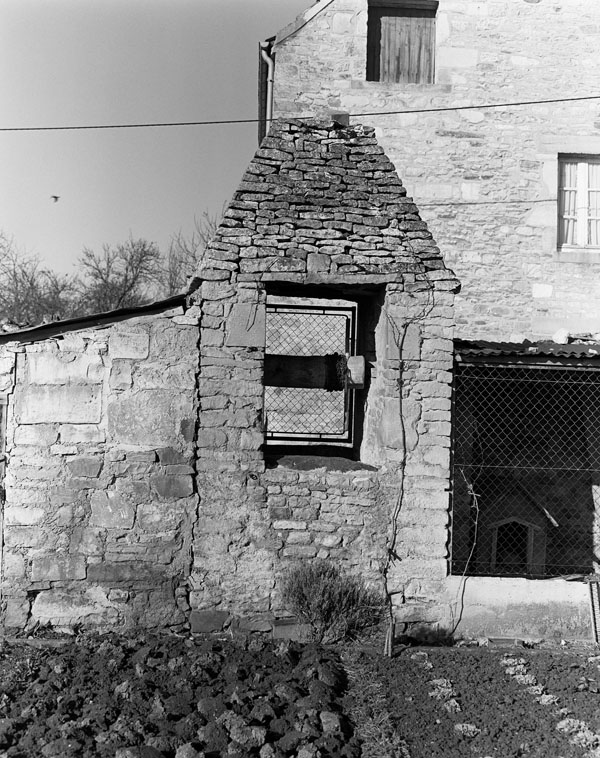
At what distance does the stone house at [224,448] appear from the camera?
6000 millimetres

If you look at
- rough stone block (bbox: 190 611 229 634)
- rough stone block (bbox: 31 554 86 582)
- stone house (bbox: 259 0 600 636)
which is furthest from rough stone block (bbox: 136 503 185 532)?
stone house (bbox: 259 0 600 636)

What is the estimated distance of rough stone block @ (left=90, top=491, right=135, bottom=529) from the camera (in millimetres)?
6008

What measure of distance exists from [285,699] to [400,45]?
930 cm

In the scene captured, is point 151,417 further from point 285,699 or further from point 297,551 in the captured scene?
point 285,699

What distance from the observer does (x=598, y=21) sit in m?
10.9

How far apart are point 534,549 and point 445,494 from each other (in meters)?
3.36

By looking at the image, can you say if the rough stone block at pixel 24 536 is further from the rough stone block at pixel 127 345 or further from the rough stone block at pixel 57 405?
the rough stone block at pixel 127 345

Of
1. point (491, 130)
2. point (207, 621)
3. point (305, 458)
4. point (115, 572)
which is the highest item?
point (491, 130)

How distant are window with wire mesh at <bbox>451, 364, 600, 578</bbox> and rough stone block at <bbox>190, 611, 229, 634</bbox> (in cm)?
307

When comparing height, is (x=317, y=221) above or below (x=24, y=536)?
above

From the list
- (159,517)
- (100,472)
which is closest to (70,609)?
(159,517)

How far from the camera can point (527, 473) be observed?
8.90 meters

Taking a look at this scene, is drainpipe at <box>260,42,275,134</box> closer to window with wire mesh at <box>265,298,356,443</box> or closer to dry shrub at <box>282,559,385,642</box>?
window with wire mesh at <box>265,298,356,443</box>

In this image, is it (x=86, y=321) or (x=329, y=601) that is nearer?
(x=329, y=601)
